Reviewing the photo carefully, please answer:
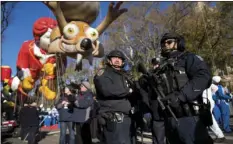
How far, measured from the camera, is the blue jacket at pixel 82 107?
7453 mm

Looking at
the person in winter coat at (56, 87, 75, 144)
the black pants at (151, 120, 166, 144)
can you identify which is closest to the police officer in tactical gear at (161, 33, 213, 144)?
the black pants at (151, 120, 166, 144)

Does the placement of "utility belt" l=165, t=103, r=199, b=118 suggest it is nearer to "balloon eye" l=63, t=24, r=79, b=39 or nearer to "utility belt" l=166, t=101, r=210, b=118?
"utility belt" l=166, t=101, r=210, b=118

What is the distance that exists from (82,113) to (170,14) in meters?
15.5

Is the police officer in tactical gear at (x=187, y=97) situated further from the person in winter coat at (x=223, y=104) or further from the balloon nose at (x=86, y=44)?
the balloon nose at (x=86, y=44)

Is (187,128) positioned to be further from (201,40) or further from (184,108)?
(201,40)

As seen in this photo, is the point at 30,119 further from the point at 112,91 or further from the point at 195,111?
the point at 195,111

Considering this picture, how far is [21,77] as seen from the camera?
12.3 metres

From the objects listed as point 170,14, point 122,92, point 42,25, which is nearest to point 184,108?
point 122,92

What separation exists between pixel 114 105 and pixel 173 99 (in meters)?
1.32

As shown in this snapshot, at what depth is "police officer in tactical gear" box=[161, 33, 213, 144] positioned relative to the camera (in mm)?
3129

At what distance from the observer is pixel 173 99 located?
316 cm

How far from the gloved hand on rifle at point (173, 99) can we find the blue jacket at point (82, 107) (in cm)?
443

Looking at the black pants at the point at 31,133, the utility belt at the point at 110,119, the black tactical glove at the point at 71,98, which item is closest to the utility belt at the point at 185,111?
the utility belt at the point at 110,119

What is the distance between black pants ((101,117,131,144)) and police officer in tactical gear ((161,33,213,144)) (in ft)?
3.41
